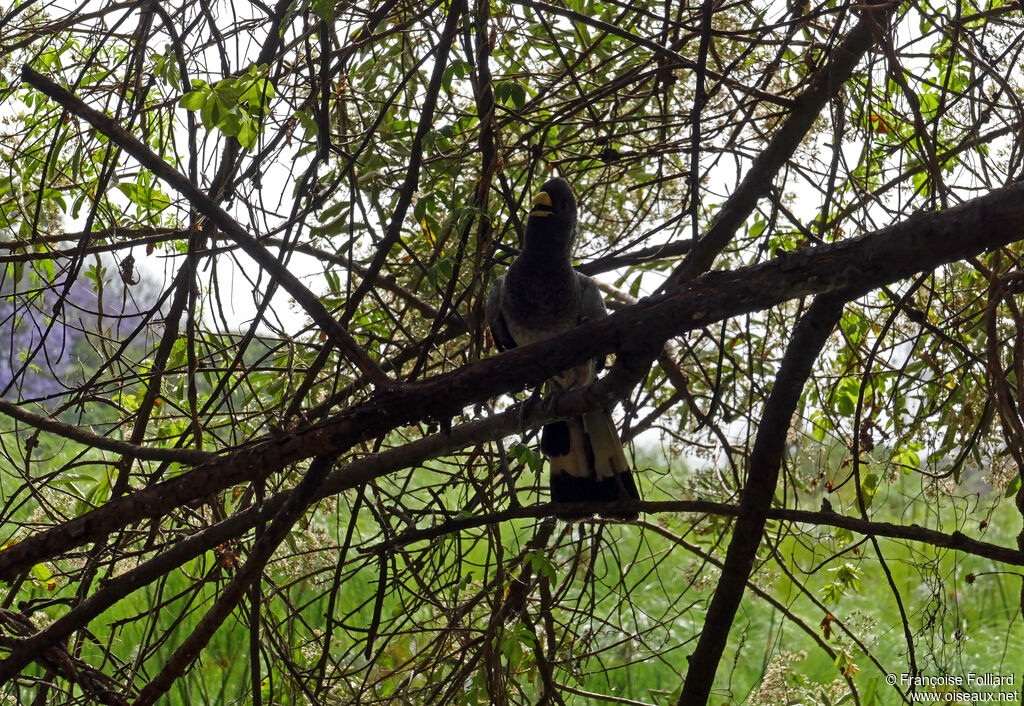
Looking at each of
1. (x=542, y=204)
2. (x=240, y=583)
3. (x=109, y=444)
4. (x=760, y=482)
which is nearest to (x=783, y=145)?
(x=542, y=204)

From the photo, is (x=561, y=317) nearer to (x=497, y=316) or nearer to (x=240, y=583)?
(x=497, y=316)

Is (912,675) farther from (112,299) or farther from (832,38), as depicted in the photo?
(112,299)

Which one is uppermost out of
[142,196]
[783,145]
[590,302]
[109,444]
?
[142,196]

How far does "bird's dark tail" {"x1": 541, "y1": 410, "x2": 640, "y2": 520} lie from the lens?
2.75 meters

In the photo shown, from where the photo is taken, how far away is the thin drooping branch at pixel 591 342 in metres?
1.52

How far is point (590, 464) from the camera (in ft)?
9.19

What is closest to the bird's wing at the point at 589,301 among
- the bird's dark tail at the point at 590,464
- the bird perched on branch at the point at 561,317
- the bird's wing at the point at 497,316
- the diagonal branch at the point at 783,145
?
the bird perched on branch at the point at 561,317

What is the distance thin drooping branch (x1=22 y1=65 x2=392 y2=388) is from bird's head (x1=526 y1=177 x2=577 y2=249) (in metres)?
1.28

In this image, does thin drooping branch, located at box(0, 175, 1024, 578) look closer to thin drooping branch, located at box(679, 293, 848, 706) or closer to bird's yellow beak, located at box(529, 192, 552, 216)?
thin drooping branch, located at box(679, 293, 848, 706)

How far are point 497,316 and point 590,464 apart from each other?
2.39 feet

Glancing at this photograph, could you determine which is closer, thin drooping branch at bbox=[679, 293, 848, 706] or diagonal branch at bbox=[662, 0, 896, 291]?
thin drooping branch at bbox=[679, 293, 848, 706]

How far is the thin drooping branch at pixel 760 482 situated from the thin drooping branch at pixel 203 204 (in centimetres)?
96

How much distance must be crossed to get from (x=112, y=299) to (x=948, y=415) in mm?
3148

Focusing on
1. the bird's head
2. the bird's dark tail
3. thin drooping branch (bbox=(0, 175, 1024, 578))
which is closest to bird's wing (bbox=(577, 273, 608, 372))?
the bird's head
